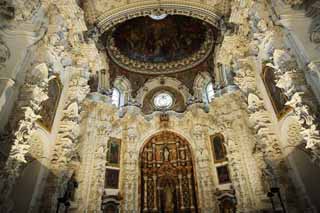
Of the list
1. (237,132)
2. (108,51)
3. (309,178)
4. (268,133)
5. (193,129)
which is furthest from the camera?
(108,51)

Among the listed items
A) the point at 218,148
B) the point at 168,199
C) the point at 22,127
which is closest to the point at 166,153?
the point at 168,199

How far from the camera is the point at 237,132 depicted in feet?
49.5

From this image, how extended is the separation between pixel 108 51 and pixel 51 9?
9971mm

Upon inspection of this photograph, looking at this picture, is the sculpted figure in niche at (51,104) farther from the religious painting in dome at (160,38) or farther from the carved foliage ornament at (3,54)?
the religious painting in dome at (160,38)

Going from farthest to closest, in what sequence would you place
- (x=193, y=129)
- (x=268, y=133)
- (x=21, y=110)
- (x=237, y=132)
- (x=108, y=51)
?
1. (x=108, y=51)
2. (x=193, y=129)
3. (x=237, y=132)
4. (x=268, y=133)
5. (x=21, y=110)

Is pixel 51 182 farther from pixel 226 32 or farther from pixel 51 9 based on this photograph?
pixel 226 32

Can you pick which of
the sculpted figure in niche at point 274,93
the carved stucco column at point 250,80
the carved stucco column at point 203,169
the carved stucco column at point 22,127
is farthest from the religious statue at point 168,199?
the carved stucco column at point 22,127

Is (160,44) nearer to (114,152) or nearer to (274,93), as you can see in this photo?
(114,152)

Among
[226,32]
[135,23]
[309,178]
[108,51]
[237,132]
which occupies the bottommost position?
[309,178]

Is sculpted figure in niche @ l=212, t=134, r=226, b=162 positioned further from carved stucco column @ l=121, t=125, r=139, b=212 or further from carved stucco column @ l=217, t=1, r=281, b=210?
carved stucco column @ l=121, t=125, r=139, b=212

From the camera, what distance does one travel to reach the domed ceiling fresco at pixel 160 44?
21.2 m

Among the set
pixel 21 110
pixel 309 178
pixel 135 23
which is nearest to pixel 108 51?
pixel 135 23

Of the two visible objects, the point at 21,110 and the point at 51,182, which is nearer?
the point at 21,110

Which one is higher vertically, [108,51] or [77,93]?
[108,51]
